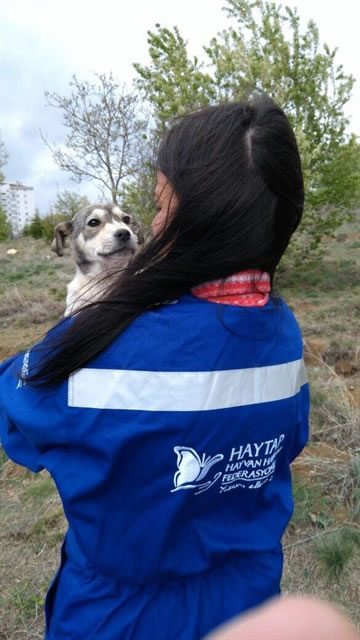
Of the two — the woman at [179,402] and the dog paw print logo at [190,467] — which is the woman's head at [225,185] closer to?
the woman at [179,402]

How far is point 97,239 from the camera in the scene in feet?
14.3

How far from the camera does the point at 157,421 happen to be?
1196mm

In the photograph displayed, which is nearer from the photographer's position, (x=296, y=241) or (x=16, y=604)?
(x=16, y=604)

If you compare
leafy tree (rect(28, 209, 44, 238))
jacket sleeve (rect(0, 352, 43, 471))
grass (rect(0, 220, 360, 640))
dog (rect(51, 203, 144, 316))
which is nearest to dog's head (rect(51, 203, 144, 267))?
dog (rect(51, 203, 144, 316))

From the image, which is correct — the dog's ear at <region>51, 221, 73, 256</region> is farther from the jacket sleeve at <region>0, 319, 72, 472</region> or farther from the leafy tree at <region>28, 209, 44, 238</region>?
the leafy tree at <region>28, 209, 44, 238</region>

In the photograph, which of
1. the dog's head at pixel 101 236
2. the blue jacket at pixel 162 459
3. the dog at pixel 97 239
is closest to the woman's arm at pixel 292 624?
the blue jacket at pixel 162 459

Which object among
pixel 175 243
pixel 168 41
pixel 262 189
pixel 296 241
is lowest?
pixel 296 241

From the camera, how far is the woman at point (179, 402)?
1.21 m

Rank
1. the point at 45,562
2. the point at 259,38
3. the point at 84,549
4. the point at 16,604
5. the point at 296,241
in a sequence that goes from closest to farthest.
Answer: the point at 84,549
the point at 16,604
the point at 45,562
the point at 259,38
the point at 296,241

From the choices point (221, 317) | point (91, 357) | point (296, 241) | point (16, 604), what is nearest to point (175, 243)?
point (221, 317)

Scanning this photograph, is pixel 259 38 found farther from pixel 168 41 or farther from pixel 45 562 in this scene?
pixel 45 562

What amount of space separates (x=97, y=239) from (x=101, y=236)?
4cm

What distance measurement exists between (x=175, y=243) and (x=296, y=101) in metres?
11.2

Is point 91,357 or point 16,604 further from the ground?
point 91,357
